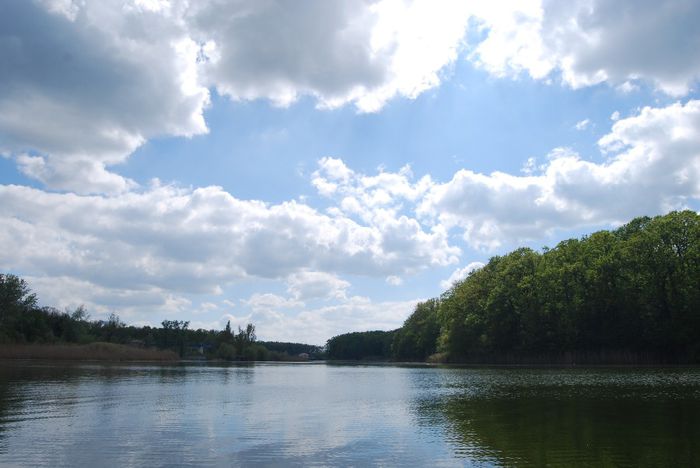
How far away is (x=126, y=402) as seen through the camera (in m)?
32.5

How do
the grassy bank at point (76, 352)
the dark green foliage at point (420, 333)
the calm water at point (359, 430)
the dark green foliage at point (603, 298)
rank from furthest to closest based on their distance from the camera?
the dark green foliage at point (420, 333) → the grassy bank at point (76, 352) → the dark green foliage at point (603, 298) → the calm water at point (359, 430)

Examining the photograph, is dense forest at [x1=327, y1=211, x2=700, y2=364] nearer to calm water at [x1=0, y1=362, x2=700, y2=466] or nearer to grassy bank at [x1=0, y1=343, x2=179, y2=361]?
calm water at [x1=0, y1=362, x2=700, y2=466]

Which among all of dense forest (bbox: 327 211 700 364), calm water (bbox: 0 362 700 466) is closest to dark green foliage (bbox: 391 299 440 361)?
dense forest (bbox: 327 211 700 364)

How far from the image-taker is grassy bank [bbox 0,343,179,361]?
98.5 meters

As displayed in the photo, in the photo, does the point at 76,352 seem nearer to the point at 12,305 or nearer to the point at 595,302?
the point at 12,305

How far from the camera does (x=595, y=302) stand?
93.3 m

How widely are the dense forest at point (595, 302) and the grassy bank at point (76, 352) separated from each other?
69.5 meters

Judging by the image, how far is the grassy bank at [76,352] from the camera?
9854 centimetres

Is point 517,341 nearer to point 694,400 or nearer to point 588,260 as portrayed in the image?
point 588,260

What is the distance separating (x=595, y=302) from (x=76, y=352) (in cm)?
Result: 9384

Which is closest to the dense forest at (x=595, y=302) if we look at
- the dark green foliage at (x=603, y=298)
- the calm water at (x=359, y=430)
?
the dark green foliage at (x=603, y=298)

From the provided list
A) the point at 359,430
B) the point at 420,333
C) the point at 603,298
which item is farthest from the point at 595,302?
the point at 420,333

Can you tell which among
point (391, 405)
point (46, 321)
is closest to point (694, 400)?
point (391, 405)

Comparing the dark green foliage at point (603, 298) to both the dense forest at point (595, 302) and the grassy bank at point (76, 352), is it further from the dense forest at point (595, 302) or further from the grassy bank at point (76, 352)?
the grassy bank at point (76, 352)
